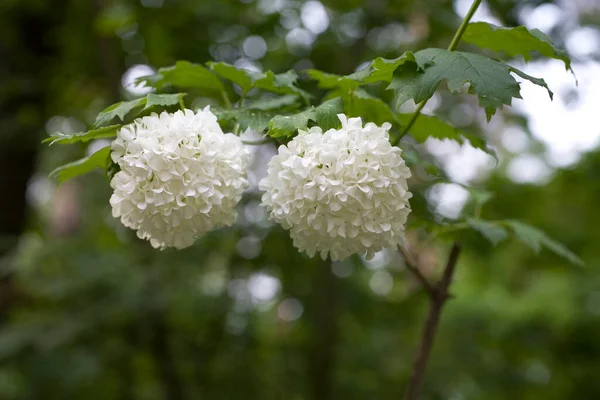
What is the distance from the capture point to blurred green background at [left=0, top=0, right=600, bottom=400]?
365 centimetres

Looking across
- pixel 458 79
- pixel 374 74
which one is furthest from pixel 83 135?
pixel 458 79

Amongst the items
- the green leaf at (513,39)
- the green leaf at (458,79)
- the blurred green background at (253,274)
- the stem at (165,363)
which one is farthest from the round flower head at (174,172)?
the stem at (165,363)

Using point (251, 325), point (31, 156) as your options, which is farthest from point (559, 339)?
point (31, 156)

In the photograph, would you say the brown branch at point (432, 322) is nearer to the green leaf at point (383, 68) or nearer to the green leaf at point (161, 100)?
the green leaf at point (383, 68)

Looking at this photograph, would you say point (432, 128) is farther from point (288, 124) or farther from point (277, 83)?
point (288, 124)

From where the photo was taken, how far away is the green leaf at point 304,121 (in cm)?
130

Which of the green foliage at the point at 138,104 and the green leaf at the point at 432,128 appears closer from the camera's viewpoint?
the green foliage at the point at 138,104

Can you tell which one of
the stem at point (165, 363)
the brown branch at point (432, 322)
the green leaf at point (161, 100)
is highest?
the green leaf at point (161, 100)

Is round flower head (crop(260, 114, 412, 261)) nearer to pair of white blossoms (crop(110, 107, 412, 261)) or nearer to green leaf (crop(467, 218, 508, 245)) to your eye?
pair of white blossoms (crop(110, 107, 412, 261))

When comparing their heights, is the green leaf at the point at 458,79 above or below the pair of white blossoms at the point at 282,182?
above

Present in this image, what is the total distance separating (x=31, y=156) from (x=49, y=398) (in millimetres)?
1810

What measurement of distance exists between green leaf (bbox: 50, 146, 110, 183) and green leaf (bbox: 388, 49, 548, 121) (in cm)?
68

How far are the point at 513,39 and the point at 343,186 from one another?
0.63 metres

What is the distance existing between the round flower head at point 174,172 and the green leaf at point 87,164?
11 centimetres
